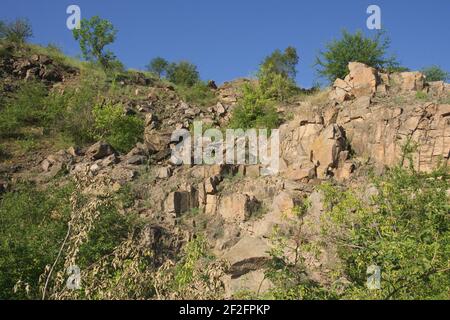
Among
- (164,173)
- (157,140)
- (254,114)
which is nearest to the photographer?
(164,173)

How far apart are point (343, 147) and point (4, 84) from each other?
15653 mm

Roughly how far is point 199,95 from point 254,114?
5.51m

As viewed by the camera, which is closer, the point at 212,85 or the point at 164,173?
the point at 164,173

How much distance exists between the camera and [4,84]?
810 inches

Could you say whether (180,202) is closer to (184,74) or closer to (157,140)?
(157,140)

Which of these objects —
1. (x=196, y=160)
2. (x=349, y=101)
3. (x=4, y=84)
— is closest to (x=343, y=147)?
(x=349, y=101)

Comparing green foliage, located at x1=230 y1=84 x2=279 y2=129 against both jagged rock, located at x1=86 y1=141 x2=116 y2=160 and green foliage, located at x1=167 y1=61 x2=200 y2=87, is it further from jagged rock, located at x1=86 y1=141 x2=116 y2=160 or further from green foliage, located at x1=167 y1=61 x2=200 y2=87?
green foliage, located at x1=167 y1=61 x2=200 y2=87

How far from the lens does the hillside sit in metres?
6.09

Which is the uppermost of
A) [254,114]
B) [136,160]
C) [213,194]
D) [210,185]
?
[254,114]

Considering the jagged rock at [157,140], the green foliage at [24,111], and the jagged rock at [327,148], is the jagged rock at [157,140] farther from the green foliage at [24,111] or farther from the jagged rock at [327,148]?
the jagged rock at [327,148]

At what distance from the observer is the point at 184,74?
27109 mm

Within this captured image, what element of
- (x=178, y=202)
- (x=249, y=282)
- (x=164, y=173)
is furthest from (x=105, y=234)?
(x=164, y=173)

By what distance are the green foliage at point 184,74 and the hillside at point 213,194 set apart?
3759mm
